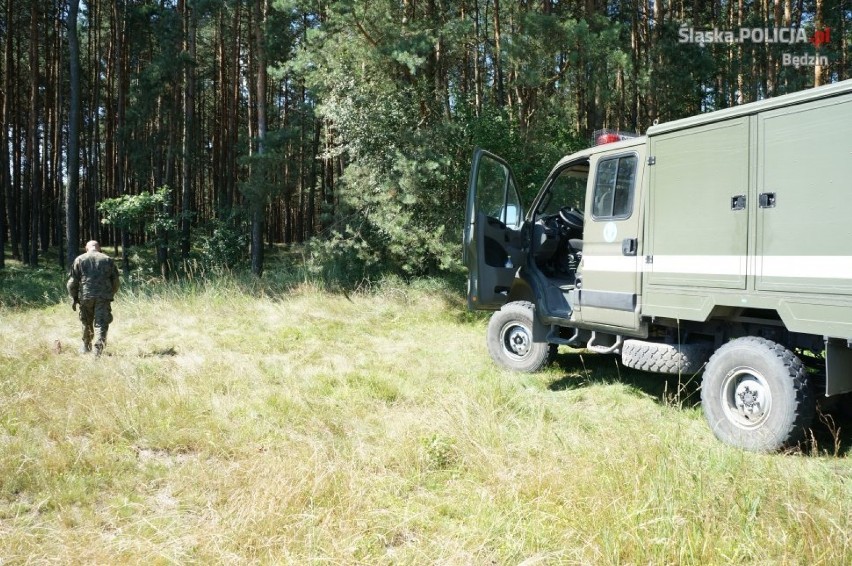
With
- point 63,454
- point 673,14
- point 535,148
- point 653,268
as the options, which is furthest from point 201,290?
point 673,14

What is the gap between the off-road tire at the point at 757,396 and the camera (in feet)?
13.5

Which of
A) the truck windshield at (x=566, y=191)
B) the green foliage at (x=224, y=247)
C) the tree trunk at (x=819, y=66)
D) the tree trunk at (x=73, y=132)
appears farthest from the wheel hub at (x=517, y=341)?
the tree trunk at (x=73, y=132)

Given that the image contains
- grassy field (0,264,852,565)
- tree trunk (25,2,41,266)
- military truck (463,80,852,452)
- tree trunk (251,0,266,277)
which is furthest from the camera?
tree trunk (25,2,41,266)

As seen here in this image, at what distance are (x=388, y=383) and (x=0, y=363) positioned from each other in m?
4.84

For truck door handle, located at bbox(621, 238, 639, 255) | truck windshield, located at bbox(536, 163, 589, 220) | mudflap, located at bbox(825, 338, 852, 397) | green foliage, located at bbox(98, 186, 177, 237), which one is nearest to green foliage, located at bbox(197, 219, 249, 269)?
green foliage, located at bbox(98, 186, 177, 237)

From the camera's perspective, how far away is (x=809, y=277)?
13.2 ft

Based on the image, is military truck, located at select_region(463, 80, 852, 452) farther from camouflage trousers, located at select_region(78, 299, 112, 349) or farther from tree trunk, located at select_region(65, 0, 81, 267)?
tree trunk, located at select_region(65, 0, 81, 267)

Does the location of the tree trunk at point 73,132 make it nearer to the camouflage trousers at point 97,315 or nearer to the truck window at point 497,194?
the camouflage trousers at point 97,315

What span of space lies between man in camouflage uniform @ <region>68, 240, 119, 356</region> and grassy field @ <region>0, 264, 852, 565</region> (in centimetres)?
84

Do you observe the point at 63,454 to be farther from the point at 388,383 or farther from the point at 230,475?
the point at 388,383

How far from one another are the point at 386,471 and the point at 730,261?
3.07 metres

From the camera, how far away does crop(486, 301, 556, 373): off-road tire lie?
22.7 feet

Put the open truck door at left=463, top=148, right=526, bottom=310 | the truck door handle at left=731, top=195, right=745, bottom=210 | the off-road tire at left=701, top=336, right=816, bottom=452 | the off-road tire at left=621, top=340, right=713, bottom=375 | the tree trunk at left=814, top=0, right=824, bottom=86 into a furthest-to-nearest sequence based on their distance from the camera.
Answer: the tree trunk at left=814, top=0, right=824, bottom=86
the open truck door at left=463, top=148, right=526, bottom=310
the off-road tire at left=621, top=340, right=713, bottom=375
the truck door handle at left=731, top=195, right=745, bottom=210
the off-road tire at left=701, top=336, right=816, bottom=452

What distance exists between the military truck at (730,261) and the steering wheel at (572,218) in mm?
408
